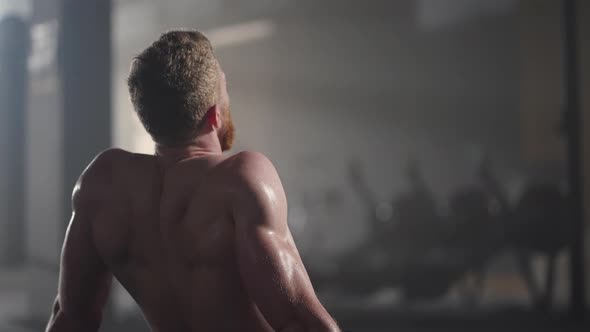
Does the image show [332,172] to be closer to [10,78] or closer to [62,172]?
[62,172]

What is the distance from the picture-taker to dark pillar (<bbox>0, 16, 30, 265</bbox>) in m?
3.43

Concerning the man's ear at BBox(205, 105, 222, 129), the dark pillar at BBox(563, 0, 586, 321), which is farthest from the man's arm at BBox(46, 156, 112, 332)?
the dark pillar at BBox(563, 0, 586, 321)

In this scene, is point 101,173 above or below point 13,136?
above

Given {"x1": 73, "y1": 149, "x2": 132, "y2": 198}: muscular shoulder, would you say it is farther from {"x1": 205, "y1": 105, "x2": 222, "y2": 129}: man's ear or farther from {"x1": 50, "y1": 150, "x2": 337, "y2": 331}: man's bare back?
{"x1": 205, "y1": 105, "x2": 222, "y2": 129}: man's ear

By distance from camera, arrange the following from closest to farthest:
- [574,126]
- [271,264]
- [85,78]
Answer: [271,264]
[85,78]
[574,126]

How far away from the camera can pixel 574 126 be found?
344 cm

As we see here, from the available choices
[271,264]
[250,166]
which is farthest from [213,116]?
[271,264]

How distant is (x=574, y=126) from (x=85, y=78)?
99.9 inches

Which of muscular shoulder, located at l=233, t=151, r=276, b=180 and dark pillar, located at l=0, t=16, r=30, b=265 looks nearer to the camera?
muscular shoulder, located at l=233, t=151, r=276, b=180

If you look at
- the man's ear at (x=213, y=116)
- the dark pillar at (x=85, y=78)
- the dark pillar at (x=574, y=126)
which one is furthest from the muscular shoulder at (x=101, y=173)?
the dark pillar at (x=574, y=126)

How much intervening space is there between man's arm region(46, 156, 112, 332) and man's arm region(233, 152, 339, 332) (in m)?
0.23

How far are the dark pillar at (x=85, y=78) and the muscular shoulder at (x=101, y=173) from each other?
2.46m

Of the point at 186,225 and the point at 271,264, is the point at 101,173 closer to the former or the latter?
the point at 186,225

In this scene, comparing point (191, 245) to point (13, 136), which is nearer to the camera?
point (191, 245)
